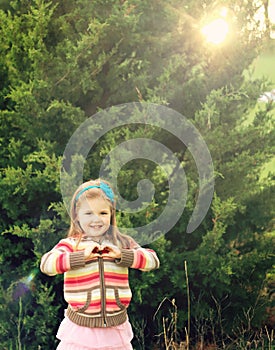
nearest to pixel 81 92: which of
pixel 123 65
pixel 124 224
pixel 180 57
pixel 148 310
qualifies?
pixel 123 65

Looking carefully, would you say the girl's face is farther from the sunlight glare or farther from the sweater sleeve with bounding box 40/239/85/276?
the sunlight glare

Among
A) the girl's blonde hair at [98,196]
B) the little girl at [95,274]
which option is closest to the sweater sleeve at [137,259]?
the little girl at [95,274]

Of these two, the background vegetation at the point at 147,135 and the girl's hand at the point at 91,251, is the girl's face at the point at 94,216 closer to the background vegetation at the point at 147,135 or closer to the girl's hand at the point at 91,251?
the girl's hand at the point at 91,251

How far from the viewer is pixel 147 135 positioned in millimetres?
4754

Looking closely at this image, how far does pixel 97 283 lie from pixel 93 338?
0.89ft

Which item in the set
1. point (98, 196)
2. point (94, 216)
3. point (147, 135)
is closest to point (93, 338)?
point (94, 216)

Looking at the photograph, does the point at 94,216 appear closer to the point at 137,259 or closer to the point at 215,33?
the point at 137,259

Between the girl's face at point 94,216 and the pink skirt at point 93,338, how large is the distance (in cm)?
47

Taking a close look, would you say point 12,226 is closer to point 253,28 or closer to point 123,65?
point 123,65

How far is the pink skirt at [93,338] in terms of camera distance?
3.28 metres

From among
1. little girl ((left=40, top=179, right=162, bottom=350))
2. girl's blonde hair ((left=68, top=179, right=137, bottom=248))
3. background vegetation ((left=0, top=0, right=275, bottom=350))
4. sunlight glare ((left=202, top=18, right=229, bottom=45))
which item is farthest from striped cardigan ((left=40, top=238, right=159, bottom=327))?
sunlight glare ((left=202, top=18, right=229, bottom=45))

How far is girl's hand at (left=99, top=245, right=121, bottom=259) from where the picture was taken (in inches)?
126

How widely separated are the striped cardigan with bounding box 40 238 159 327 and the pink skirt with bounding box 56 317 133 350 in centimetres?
4

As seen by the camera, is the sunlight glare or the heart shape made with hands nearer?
the heart shape made with hands
